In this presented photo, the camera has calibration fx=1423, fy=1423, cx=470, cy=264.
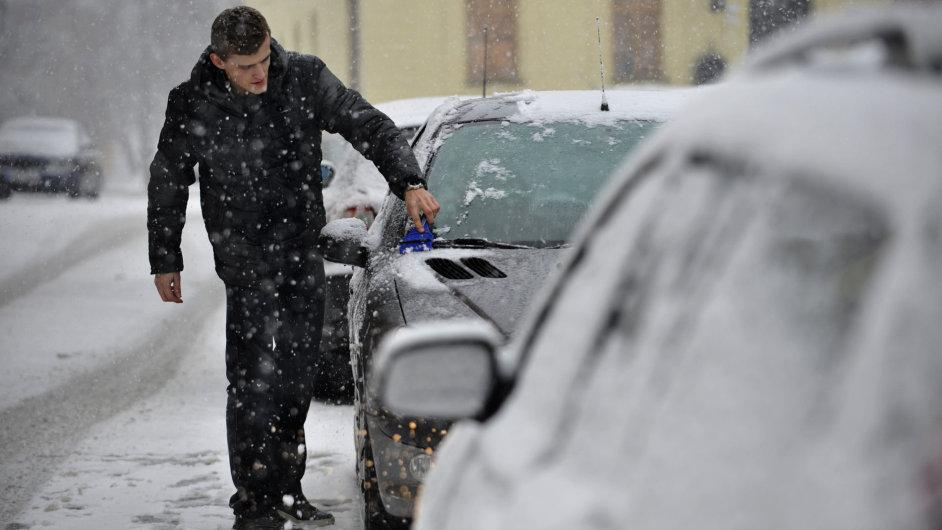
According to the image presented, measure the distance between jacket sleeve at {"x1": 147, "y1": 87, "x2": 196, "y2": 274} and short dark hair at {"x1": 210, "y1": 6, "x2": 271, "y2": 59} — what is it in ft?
0.98

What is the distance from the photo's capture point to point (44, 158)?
34250mm

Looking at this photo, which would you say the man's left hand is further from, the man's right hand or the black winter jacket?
the man's right hand

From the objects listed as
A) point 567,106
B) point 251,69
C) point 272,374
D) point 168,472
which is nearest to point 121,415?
point 168,472

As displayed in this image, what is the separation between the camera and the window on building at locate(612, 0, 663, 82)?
3272cm

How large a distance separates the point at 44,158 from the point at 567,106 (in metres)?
30.5

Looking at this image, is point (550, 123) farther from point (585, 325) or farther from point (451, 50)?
point (451, 50)

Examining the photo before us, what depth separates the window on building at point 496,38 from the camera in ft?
108

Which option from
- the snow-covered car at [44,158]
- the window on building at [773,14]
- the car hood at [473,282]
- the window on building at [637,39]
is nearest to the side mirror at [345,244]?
the car hood at [473,282]

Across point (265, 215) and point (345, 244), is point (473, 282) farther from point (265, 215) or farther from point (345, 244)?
point (265, 215)

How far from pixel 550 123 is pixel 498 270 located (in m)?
1.12

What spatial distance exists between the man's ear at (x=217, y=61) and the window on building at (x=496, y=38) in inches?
1098

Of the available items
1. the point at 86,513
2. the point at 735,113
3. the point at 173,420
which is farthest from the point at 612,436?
the point at 173,420

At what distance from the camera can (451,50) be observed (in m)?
33.0

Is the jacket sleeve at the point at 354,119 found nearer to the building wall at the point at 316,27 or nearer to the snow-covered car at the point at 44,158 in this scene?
the snow-covered car at the point at 44,158
